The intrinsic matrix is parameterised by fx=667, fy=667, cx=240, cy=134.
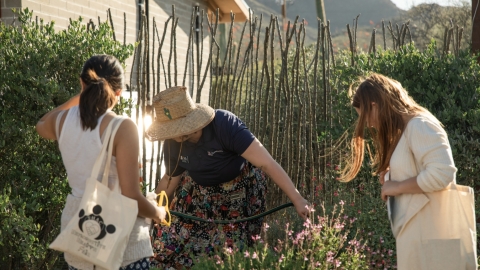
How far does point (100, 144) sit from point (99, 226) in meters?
0.34

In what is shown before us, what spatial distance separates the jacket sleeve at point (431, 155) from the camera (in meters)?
2.90

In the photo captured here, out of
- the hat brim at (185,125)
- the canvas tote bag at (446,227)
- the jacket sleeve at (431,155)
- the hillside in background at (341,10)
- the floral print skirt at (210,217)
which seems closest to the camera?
the jacket sleeve at (431,155)

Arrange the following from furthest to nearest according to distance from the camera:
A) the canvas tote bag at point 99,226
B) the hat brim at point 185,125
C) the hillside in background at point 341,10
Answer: the hillside in background at point 341,10 → the hat brim at point 185,125 → the canvas tote bag at point 99,226

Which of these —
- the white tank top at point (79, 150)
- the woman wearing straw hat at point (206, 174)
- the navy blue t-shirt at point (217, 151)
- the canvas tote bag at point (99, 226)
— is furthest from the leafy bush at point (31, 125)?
the canvas tote bag at point (99, 226)

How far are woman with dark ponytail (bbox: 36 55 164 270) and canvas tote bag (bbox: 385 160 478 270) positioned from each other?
123 cm

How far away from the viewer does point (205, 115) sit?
12.8ft

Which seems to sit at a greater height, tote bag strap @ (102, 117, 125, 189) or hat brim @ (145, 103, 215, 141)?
hat brim @ (145, 103, 215, 141)

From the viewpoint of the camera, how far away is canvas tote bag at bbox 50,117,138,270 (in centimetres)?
274

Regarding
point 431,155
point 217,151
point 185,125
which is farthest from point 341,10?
point 431,155

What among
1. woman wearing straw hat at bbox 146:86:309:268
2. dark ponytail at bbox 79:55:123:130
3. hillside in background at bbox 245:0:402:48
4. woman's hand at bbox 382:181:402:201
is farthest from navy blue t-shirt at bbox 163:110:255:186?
hillside in background at bbox 245:0:402:48

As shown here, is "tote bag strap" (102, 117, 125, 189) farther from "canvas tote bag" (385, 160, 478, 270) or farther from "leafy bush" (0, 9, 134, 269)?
"leafy bush" (0, 9, 134, 269)

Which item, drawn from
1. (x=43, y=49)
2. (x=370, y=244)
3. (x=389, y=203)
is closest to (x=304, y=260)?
(x=389, y=203)

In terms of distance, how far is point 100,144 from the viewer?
280 centimetres

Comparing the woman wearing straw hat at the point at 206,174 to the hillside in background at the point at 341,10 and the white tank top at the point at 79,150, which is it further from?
the hillside in background at the point at 341,10
